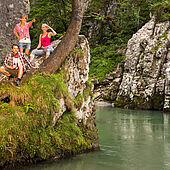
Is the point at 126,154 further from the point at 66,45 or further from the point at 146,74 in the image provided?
the point at 146,74

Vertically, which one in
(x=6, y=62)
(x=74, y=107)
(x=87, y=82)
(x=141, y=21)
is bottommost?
(x=74, y=107)

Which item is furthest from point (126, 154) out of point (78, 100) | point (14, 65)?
point (14, 65)

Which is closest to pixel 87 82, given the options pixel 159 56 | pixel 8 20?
pixel 8 20

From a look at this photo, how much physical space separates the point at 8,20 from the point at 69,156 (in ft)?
19.6

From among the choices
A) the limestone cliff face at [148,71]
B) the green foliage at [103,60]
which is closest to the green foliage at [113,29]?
the green foliage at [103,60]

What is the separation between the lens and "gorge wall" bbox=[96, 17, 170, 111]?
19.5m

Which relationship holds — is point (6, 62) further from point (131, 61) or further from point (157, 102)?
point (131, 61)

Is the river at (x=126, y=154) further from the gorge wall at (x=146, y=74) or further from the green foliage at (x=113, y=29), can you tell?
the green foliage at (x=113, y=29)

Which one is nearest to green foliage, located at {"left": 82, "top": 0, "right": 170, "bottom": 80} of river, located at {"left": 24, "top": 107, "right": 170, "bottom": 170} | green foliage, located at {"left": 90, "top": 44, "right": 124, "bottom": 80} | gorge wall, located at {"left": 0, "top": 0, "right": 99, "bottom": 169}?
green foliage, located at {"left": 90, "top": 44, "right": 124, "bottom": 80}

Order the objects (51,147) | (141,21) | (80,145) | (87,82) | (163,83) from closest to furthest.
Result: (51,147)
(80,145)
(87,82)
(163,83)
(141,21)

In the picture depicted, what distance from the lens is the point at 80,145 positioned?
245 inches

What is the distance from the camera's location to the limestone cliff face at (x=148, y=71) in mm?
19438

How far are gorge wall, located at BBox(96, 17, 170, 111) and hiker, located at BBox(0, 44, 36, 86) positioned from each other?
1500cm

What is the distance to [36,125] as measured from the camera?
5.17 metres
